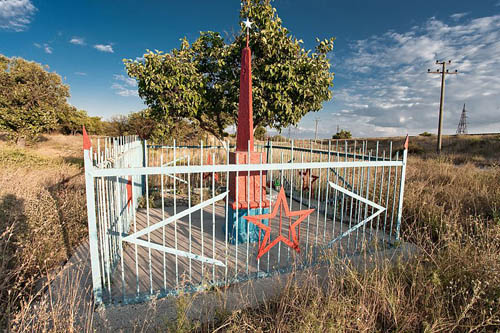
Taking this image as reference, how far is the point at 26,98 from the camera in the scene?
53.3 feet

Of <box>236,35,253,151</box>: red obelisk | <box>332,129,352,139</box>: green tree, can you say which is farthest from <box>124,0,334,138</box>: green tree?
<box>332,129,352,139</box>: green tree

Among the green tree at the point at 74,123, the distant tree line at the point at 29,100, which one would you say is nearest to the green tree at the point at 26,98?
the distant tree line at the point at 29,100

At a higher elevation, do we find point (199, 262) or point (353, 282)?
point (353, 282)

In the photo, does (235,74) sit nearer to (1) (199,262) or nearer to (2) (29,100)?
(1) (199,262)

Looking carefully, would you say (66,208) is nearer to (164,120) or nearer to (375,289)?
(164,120)

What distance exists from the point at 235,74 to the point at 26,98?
18.1m

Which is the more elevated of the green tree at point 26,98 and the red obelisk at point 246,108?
the green tree at point 26,98

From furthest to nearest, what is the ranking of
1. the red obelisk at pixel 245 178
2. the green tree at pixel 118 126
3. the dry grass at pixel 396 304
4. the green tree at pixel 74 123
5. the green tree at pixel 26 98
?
the green tree at pixel 74 123, the green tree at pixel 118 126, the green tree at pixel 26 98, the red obelisk at pixel 245 178, the dry grass at pixel 396 304

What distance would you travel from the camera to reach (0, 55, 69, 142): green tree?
15.6 meters

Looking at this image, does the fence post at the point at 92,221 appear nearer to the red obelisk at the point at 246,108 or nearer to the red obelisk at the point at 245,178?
the red obelisk at the point at 245,178

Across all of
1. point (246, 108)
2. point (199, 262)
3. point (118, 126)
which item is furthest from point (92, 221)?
point (118, 126)

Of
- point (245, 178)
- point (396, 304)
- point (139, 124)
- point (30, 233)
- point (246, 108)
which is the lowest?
point (396, 304)

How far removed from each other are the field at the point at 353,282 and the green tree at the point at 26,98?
13.7 metres

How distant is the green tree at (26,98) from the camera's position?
15.6 metres
